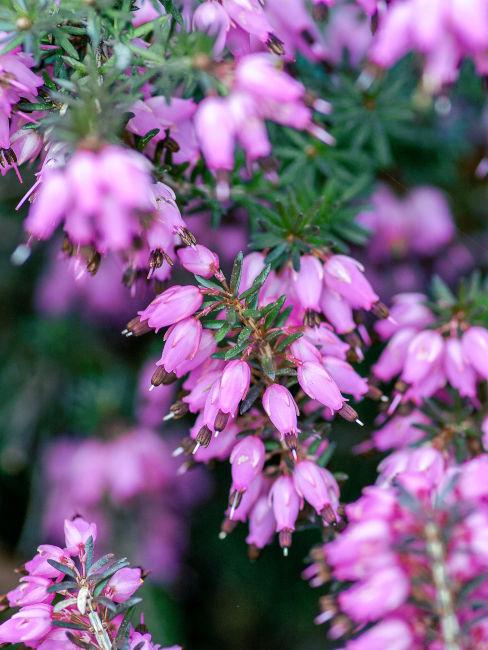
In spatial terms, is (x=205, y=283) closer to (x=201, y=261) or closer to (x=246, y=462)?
(x=201, y=261)

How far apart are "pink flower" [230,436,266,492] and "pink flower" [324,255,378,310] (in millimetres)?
527

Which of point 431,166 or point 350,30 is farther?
point 431,166

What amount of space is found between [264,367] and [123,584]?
0.67 m

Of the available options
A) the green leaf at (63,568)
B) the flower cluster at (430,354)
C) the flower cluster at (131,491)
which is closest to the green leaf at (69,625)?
the green leaf at (63,568)

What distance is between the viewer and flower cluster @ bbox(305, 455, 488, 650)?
1.63 m

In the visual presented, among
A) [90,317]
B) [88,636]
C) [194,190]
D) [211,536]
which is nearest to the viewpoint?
[88,636]

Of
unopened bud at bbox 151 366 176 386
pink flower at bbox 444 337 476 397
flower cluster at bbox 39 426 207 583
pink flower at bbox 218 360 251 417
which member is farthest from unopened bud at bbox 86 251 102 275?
flower cluster at bbox 39 426 207 583

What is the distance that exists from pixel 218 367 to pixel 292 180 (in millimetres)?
1109

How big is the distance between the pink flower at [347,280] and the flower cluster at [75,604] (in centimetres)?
99

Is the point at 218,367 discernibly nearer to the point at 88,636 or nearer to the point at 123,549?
the point at 88,636

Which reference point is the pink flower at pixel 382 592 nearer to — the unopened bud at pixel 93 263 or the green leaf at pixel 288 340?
the green leaf at pixel 288 340

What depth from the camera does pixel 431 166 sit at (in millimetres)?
4289

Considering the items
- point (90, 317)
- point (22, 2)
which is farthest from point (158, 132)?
point (90, 317)

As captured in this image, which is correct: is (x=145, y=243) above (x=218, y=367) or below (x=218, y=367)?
above
